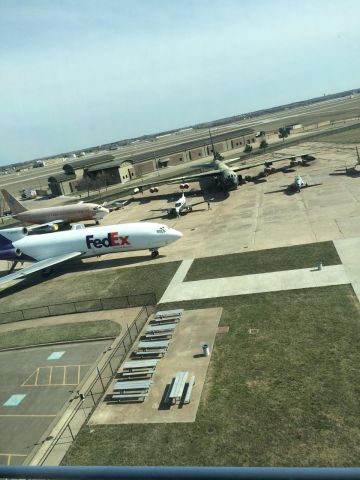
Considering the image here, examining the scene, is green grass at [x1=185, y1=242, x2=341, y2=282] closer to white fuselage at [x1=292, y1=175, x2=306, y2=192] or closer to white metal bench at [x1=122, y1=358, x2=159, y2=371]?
white metal bench at [x1=122, y1=358, x2=159, y2=371]

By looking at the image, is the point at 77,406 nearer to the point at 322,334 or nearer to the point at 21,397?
the point at 21,397

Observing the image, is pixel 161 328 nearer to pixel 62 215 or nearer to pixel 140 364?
pixel 140 364

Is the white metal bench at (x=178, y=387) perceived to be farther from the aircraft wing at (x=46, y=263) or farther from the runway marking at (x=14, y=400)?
the aircraft wing at (x=46, y=263)

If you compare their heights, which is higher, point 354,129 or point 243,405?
point 354,129

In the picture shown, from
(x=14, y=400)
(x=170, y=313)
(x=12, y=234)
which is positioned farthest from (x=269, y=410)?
(x=12, y=234)

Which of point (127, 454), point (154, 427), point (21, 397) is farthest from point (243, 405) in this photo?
point (21, 397)
